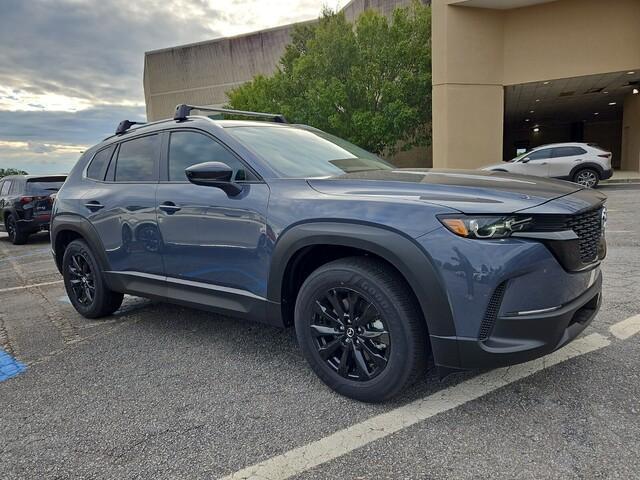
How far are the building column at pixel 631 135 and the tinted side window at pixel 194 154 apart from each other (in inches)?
917

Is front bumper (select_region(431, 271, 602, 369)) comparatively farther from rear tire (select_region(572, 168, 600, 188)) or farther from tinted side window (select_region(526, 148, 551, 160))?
tinted side window (select_region(526, 148, 551, 160))

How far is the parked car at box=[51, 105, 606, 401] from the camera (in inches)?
89.5

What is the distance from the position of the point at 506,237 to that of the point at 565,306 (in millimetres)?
502

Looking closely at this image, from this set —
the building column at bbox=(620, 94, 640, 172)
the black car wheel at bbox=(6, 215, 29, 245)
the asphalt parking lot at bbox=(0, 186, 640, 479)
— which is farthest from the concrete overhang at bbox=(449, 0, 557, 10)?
the asphalt parking lot at bbox=(0, 186, 640, 479)

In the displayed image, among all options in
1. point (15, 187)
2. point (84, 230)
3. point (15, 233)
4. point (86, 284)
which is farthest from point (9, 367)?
point (15, 187)

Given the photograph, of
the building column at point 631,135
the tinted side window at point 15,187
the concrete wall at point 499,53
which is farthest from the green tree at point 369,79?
the tinted side window at point 15,187

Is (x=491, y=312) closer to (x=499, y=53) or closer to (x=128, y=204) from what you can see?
(x=128, y=204)

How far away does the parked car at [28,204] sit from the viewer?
11.4 meters

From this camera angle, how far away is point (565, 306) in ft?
7.73

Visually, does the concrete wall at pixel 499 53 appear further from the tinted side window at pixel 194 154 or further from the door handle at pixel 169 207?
the door handle at pixel 169 207

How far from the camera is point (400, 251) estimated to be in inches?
94.6

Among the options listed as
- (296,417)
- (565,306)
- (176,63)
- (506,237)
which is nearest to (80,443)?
(296,417)

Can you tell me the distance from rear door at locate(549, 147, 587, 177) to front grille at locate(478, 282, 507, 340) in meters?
14.5

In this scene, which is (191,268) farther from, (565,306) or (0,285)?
(0,285)
